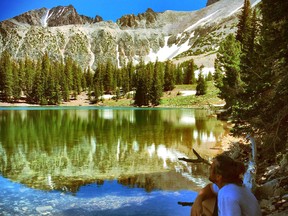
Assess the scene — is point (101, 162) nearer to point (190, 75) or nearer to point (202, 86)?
point (202, 86)

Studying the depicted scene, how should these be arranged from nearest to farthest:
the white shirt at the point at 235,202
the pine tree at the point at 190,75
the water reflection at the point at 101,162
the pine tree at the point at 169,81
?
the white shirt at the point at 235,202, the water reflection at the point at 101,162, the pine tree at the point at 169,81, the pine tree at the point at 190,75

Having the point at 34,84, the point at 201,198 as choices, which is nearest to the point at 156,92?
the point at 34,84

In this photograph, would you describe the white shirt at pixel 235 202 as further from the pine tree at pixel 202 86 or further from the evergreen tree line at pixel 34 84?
the evergreen tree line at pixel 34 84

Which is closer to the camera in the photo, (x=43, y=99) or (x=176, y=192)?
(x=176, y=192)

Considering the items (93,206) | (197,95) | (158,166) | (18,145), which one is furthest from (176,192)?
(197,95)

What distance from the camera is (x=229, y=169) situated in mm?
3896

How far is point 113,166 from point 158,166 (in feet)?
8.27

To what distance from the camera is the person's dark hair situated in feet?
12.8

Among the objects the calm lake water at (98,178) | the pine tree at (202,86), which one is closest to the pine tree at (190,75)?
the pine tree at (202,86)

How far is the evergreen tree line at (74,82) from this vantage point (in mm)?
114725

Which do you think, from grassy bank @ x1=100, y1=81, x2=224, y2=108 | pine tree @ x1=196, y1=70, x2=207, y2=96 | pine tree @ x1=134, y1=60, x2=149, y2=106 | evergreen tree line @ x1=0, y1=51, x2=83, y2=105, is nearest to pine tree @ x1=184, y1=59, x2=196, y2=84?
grassy bank @ x1=100, y1=81, x2=224, y2=108

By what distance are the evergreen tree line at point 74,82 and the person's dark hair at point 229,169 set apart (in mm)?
102756

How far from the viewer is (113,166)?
1772 centimetres

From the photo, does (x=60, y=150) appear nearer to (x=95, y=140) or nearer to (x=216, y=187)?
(x=95, y=140)
